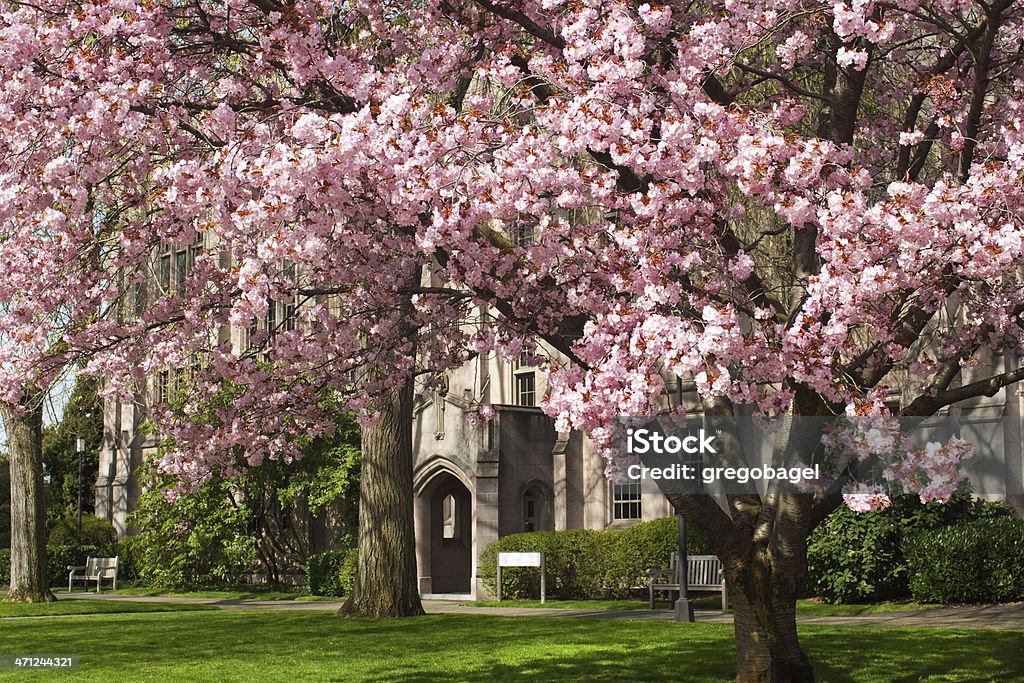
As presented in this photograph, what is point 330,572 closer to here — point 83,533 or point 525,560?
point 525,560

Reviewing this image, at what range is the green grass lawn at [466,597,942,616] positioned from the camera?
1922 cm

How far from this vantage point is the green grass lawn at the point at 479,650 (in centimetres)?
1184

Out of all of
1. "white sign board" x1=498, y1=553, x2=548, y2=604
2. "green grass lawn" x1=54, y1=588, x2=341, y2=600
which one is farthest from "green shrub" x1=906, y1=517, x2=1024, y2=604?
"green grass lawn" x1=54, y1=588, x2=341, y2=600

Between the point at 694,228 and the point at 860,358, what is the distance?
195 centimetres

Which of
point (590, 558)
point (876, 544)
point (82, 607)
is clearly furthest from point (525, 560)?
point (82, 607)

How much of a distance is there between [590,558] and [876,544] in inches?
271

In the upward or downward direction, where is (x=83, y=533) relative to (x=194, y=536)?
upward

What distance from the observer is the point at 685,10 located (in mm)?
9805

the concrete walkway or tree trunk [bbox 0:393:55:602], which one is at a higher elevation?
tree trunk [bbox 0:393:55:602]

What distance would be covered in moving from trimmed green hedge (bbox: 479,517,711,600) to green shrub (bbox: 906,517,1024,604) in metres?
5.63

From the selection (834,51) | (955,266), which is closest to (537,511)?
(834,51)

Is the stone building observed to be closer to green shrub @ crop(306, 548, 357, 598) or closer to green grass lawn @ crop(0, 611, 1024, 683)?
green shrub @ crop(306, 548, 357, 598)

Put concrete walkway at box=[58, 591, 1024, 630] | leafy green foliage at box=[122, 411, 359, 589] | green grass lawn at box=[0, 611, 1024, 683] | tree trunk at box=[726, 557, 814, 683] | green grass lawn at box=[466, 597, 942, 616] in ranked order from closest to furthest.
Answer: tree trunk at box=[726, 557, 814, 683], green grass lawn at box=[0, 611, 1024, 683], concrete walkway at box=[58, 591, 1024, 630], green grass lawn at box=[466, 597, 942, 616], leafy green foliage at box=[122, 411, 359, 589]

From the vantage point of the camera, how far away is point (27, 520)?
1002 inches
